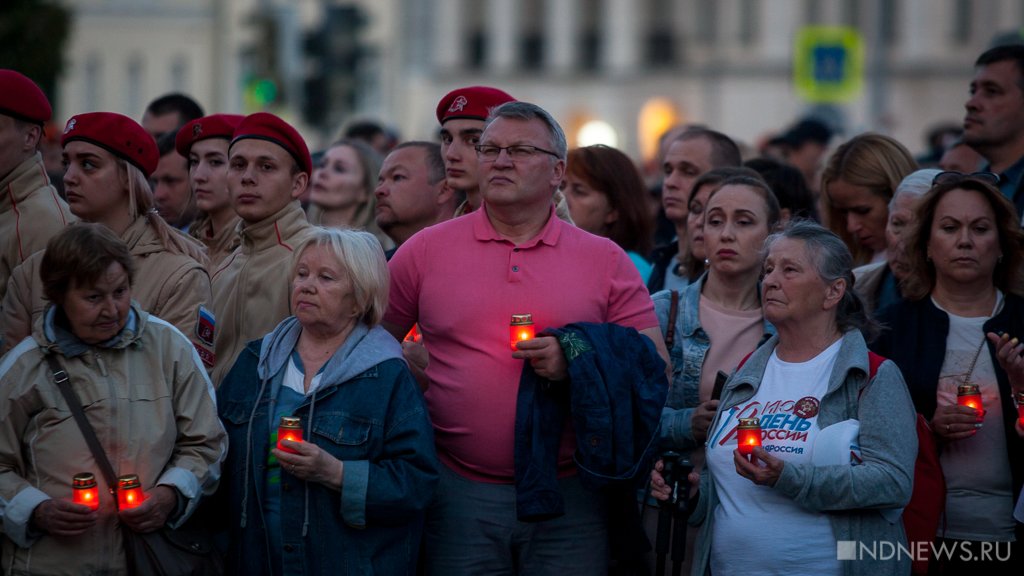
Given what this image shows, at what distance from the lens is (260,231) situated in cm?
702

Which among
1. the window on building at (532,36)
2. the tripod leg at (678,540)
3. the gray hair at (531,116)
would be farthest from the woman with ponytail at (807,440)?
the window on building at (532,36)

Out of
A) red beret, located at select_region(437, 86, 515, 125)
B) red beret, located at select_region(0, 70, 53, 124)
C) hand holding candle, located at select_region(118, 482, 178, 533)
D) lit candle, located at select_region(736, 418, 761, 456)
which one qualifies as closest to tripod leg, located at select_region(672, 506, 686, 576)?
lit candle, located at select_region(736, 418, 761, 456)

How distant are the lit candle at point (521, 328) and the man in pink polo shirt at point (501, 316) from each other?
14cm

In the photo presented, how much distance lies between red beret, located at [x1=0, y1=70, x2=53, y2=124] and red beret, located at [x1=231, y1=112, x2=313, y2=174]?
3.01ft

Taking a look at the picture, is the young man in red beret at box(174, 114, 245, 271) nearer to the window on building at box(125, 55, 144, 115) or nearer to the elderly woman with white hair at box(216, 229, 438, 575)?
the elderly woman with white hair at box(216, 229, 438, 575)

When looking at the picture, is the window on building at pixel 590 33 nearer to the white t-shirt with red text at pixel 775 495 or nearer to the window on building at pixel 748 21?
the window on building at pixel 748 21

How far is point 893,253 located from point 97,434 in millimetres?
3663

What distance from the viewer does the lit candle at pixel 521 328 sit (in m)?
5.86

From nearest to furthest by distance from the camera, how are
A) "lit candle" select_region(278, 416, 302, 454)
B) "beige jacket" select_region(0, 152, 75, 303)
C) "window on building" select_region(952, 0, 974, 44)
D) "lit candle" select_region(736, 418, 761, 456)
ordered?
"lit candle" select_region(278, 416, 302, 454)
"lit candle" select_region(736, 418, 761, 456)
"beige jacket" select_region(0, 152, 75, 303)
"window on building" select_region(952, 0, 974, 44)

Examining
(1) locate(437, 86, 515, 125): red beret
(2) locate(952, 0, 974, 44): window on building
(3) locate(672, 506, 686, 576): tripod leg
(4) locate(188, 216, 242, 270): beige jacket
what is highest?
(2) locate(952, 0, 974, 44): window on building

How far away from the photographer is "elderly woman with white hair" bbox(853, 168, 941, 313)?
737 centimetres

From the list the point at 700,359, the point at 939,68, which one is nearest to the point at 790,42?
the point at 939,68

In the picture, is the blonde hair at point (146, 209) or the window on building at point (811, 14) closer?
the blonde hair at point (146, 209)

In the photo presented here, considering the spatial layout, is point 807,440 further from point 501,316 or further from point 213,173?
point 213,173
